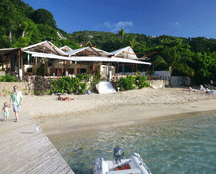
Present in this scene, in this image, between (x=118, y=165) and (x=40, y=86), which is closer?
(x=118, y=165)

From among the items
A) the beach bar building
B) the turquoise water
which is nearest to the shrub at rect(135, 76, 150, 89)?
the beach bar building

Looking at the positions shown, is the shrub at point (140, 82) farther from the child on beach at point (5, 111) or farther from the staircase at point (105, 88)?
the child on beach at point (5, 111)

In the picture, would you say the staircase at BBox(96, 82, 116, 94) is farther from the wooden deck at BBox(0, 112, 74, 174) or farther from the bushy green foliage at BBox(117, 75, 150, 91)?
the wooden deck at BBox(0, 112, 74, 174)

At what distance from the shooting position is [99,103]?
1207 cm

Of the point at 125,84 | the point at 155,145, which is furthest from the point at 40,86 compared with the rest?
the point at 155,145

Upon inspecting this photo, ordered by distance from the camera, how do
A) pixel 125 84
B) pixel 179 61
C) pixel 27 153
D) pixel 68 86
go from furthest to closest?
pixel 179 61 < pixel 125 84 < pixel 68 86 < pixel 27 153

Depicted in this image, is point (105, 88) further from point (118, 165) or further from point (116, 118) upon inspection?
point (118, 165)

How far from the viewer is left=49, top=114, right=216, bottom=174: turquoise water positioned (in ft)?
17.0

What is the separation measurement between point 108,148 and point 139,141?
1.51m

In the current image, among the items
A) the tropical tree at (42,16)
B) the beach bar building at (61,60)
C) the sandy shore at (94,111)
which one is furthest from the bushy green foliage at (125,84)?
the tropical tree at (42,16)

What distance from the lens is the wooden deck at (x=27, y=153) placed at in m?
3.40

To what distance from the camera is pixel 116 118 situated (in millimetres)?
8977

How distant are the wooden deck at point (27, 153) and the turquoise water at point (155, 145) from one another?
1.19 meters

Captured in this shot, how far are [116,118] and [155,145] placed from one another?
296 centimetres
